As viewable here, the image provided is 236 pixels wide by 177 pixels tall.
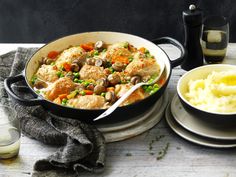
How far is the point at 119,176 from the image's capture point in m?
1.87

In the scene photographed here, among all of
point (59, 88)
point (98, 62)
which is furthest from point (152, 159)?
point (98, 62)

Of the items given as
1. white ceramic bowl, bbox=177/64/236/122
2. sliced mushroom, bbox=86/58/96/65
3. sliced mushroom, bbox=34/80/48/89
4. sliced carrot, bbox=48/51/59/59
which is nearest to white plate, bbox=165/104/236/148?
white ceramic bowl, bbox=177/64/236/122

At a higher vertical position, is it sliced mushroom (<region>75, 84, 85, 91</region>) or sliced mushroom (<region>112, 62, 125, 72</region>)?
sliced mushroom (<region>75, 84, 85, 91</region>)

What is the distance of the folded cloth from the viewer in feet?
6.17

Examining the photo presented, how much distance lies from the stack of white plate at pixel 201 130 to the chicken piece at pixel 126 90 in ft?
0.57

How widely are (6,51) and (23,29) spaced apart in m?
1.29

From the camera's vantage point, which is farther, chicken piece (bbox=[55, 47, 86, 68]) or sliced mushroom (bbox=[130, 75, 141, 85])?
chicken piece (bbox=[55, 47, 86, 68])

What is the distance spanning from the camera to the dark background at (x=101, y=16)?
3730 mm

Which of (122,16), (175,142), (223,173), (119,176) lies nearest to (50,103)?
(119,176)

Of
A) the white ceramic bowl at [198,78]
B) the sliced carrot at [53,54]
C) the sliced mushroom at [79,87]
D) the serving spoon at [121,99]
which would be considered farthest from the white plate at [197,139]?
the sliced carrot at [53,54]

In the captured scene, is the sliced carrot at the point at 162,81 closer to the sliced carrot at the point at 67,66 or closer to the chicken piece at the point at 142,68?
the chicken piece at the point at 142,68

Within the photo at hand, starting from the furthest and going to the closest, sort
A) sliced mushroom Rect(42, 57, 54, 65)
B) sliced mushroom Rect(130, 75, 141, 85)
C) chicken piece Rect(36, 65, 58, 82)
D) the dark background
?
the dark background < sliced mushroom Rect(42, 57, 54, 65) < chicken piece Rect(36, 65, 58, 82) < sliced mushroom Rect(130, 75, 141, 85)

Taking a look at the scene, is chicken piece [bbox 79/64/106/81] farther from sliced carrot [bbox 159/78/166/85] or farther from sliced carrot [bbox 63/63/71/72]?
sliced carrot [bbox 159/78/166/85]

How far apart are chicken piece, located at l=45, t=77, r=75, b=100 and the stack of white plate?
48 cm
